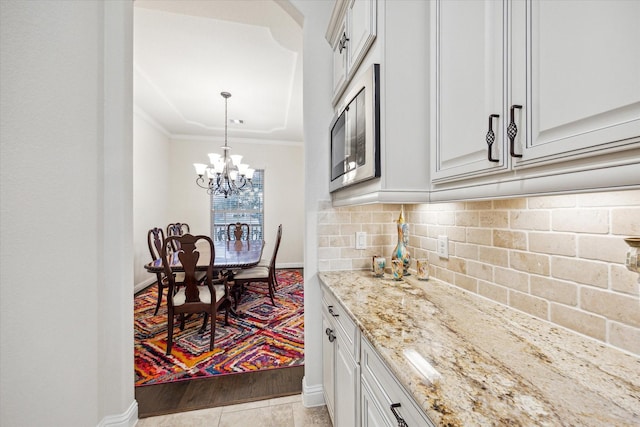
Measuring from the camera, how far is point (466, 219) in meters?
1.28

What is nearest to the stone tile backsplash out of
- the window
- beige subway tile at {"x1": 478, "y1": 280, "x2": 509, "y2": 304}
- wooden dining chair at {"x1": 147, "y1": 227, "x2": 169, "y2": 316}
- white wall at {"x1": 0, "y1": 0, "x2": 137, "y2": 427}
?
beige subway tile at {"x1": 478, "y1": 280, "x2": 509, "y2": 304}

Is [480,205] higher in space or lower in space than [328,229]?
higher

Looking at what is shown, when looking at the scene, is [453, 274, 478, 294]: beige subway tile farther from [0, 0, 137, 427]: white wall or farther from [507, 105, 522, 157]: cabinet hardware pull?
[0, 0, 137, 427]: white wall

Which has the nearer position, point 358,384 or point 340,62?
point 358,384

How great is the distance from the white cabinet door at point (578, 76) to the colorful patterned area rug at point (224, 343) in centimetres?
235

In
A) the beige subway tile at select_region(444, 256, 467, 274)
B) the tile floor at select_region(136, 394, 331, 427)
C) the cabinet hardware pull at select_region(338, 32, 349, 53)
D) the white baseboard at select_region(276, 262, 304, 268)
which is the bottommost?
the tile floor at select_region(136, 394, 331, 427)

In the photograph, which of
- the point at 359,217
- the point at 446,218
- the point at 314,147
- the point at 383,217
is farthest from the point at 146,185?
the point at 446,218

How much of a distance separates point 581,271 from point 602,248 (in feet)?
0.29

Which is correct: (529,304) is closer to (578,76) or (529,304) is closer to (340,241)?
(578,76)

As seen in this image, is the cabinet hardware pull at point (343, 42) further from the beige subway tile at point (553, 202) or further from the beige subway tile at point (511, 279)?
the beige subway tile at point (511, 279)

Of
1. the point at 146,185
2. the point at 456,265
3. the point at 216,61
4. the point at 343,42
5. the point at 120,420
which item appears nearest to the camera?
the point at 456,265

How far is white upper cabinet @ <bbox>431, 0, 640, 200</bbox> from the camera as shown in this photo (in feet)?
1.56

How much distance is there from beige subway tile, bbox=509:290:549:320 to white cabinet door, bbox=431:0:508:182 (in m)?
0.52

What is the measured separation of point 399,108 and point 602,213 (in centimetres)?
70
